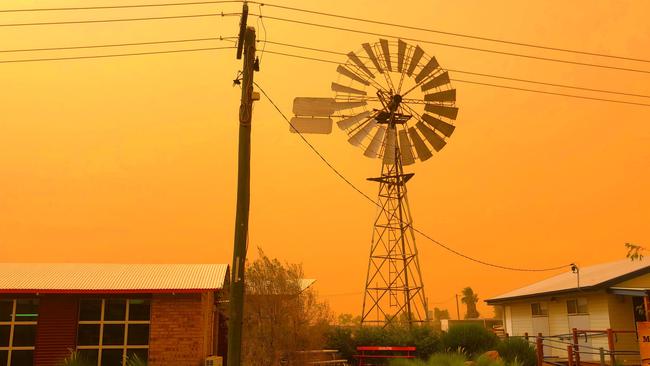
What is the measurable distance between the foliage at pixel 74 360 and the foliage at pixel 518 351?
48.8 ft

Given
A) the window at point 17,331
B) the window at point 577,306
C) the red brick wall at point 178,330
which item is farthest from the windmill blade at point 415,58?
the window at point 17,331

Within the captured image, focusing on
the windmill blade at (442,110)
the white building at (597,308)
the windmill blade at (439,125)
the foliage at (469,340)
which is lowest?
the foliage at (469,340)

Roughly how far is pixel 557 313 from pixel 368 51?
589 inches

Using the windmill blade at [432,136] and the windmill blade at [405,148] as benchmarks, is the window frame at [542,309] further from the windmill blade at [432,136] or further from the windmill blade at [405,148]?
the windmill blade at [405,148]

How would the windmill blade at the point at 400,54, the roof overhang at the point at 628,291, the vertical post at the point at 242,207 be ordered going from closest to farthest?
the vertical post at the point at 242,207, the roof overhang at the point at 628,291, the windmill blade at the point at 400,54

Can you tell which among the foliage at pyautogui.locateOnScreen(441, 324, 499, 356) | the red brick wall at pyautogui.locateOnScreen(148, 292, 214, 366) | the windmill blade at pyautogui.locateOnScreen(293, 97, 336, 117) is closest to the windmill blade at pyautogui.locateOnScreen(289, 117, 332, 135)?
the windmill blade at pyautogui.locateOnScreen(293, 97, 336, 117)

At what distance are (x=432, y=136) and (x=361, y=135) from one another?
3.39 m

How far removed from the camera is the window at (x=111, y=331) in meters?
21.1

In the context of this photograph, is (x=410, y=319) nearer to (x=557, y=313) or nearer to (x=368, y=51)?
(x=557, y=313)

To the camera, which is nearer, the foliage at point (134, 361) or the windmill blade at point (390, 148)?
the foliage at point (134, 361)

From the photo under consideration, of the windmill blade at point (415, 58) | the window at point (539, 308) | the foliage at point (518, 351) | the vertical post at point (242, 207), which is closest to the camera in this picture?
the vertical post at point (242, 207)

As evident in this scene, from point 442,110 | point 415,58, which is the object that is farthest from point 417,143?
point 415,58

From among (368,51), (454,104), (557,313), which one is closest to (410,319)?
(557,313)

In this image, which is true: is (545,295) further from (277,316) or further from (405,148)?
(277,316)
